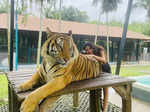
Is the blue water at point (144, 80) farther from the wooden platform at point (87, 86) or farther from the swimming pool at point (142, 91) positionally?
the wooden platform at point (87, 86)

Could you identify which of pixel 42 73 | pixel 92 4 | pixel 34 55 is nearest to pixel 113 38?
pixel 92 4

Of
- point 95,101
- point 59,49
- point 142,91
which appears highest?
point 59,49

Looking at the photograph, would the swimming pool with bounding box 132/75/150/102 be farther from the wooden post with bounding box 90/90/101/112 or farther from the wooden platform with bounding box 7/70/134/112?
the wooden platform with bounding box 7/70/134/112

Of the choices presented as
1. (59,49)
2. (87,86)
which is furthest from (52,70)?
(87,86)

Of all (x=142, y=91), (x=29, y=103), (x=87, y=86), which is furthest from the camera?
(x=142, y=91)

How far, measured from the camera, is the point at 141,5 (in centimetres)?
998

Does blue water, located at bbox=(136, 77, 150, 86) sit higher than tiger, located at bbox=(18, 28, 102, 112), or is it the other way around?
tiger, located at bbox=(18, 28, 102, 112)

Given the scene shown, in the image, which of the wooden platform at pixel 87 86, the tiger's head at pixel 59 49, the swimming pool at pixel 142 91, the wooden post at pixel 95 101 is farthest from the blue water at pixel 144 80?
the tiger's head at pixel 59 49

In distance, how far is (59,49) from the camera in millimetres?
1038

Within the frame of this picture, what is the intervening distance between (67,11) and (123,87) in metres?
17.5

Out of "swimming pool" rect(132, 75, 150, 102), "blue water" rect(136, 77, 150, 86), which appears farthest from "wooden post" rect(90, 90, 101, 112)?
"blue water" rect(136, 77, 150, 86)

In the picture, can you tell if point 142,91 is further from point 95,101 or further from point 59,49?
point 59,49

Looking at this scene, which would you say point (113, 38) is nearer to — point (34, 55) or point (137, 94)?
point (34, 55)

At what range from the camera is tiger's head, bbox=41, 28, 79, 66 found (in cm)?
104
